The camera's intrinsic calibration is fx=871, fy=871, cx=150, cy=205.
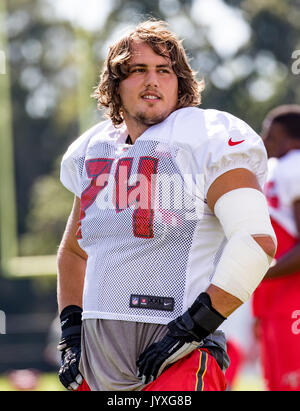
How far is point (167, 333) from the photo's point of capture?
240 cm

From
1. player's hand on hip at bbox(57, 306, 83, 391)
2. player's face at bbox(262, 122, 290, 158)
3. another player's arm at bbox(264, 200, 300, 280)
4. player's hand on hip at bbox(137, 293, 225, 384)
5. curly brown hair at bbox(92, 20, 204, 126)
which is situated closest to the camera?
player's hand on hip at bbox(137, 293, 225, 384)

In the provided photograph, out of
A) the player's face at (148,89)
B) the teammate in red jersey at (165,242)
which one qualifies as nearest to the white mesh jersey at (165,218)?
the teammate in red jersey at (165,242)

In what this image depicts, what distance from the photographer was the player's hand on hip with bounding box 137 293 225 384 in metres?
2.36

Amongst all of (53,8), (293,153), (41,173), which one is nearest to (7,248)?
(293,153)

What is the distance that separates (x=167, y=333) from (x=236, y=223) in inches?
14.1

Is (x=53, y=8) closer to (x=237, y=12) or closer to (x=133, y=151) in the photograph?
(x=237, y=12)

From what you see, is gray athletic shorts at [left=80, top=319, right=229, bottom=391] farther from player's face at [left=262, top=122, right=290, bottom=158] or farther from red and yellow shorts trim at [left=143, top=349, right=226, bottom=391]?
player's face at [left=262, top=122, right=290, bottom=158]

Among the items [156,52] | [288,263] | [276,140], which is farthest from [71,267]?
[276,140]

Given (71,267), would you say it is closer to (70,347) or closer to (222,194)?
(70,347)

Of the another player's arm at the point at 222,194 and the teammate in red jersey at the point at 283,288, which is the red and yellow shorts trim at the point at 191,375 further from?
the teammate in red jersey at the point at 283,288

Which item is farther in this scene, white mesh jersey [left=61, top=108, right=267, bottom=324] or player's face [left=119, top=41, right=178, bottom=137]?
player's face [left=119, top=41, right=178, bottom=137]

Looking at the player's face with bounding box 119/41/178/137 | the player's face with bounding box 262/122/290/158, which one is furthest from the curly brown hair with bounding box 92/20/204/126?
the player's face with bounding box 262/122/290/158

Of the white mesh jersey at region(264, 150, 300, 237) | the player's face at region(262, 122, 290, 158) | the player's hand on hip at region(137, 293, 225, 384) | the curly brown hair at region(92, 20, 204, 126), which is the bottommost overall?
the player's hand on hip at region(137, 293, 225, 384)

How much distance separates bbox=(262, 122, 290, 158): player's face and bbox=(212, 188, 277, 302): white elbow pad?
1.91 meters
